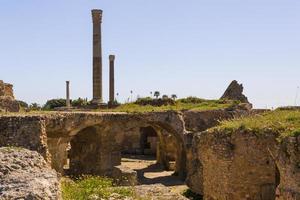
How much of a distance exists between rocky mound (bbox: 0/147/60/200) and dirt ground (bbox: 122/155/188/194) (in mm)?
13618

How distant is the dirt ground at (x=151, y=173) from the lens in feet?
70.7

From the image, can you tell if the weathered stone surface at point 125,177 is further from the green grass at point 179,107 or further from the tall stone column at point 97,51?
the tall stone column at point 97,51

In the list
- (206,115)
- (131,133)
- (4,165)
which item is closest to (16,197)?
(4,165)

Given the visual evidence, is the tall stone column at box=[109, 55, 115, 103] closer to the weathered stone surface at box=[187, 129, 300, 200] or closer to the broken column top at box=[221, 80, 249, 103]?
the broken column top at box=[221, 80, 249, 103]

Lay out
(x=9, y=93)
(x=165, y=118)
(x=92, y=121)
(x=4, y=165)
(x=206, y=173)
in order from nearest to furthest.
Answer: (x=4, y=165) → (x=206, y=173) → (x=92, y=121) → (x=165, y=118) → (x=9, y=93)

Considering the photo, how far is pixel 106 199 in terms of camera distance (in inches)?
285

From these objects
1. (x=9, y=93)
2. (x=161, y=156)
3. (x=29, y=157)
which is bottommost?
(x=161, y=156)

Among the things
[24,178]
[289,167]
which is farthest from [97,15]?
[24,178]

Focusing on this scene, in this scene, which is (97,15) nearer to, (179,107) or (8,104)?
(179,107)

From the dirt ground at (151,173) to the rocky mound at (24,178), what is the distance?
1362 centimetres

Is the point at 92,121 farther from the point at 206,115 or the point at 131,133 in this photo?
the point at 131,133

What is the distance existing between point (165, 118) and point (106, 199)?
54.1ft

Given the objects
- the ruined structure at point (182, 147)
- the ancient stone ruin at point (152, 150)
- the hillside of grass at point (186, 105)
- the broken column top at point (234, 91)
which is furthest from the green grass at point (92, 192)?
the broken column top at point (234, 91)

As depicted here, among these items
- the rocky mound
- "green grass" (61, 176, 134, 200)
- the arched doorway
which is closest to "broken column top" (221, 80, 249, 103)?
the arched doorway
